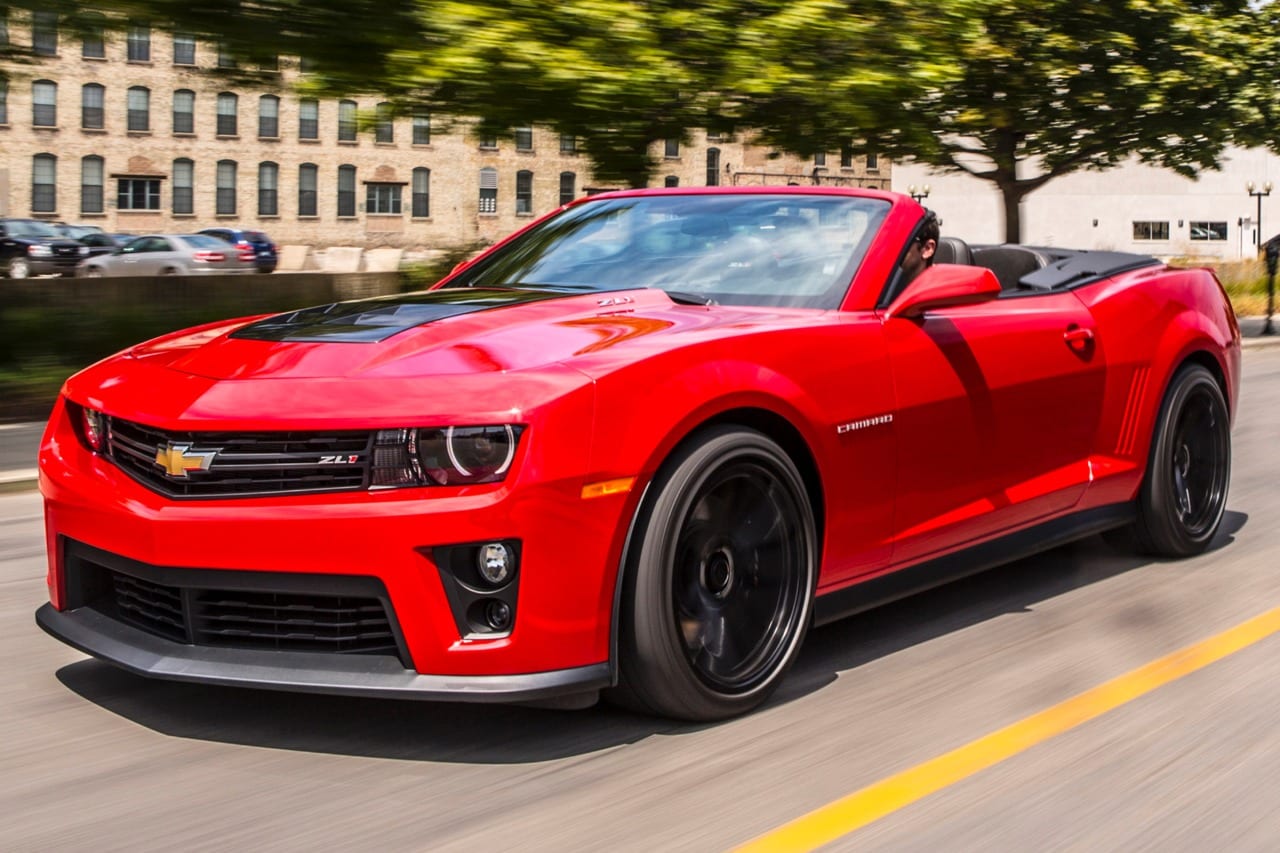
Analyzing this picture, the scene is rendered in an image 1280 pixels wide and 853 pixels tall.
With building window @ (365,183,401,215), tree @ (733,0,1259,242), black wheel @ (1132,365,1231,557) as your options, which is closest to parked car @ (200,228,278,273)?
tree @ (733,0,1259,242)

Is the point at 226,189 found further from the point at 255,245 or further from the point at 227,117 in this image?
the point at 255,245

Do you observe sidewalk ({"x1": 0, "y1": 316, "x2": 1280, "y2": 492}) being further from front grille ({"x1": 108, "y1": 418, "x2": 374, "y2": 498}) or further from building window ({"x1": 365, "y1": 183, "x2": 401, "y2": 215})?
building window ({"x1": 365, "y1": 183, "x2": 401, "y2": 215})

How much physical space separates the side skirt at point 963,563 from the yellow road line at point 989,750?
1.99ft

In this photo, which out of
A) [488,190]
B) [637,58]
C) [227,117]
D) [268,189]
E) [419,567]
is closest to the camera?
[419,567]

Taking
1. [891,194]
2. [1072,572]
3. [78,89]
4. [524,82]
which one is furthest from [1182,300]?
[78,89]

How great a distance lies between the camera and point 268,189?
223ft

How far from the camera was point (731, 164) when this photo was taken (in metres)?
75.5

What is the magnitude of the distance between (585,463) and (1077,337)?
248 centimetres

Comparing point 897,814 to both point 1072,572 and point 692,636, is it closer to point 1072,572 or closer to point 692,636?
point 692,636

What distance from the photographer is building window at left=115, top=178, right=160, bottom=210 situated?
64.5 metres

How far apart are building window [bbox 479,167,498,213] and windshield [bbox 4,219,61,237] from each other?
33280 millimetres

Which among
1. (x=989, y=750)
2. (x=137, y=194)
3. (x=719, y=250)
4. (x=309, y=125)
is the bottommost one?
(x=989, y=750)

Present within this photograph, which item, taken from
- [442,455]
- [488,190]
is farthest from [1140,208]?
[442,455]

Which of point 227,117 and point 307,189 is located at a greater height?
point 227,117
